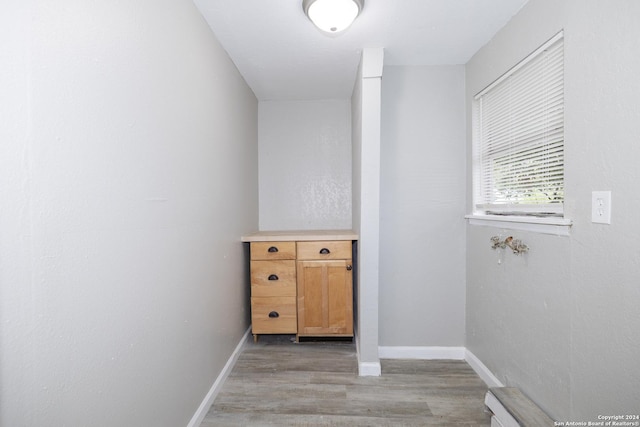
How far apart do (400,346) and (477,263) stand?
0.86m

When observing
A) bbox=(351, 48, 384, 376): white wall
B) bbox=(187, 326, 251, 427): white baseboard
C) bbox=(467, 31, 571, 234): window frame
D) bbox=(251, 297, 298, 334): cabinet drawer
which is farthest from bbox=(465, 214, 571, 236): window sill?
bbox=(187, 326, 251, 427): white baseboard

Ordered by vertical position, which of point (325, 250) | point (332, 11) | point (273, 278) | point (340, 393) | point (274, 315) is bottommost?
point (340, 393)

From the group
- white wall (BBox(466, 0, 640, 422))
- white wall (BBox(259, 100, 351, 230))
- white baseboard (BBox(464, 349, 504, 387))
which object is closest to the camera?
white wall (BBox(466, 0, 640, 422))

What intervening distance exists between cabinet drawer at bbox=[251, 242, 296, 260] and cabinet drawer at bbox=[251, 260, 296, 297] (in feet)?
0.14

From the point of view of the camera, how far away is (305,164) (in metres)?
3.15

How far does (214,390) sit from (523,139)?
231cm

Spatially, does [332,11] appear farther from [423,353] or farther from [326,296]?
[423,353]

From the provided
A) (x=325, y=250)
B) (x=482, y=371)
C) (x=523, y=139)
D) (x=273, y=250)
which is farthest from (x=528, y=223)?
(x=273, y=250)

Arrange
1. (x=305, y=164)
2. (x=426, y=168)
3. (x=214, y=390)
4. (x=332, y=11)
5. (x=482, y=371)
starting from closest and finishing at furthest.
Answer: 1. (x=332, y=11)
2. (x=214, y=390)
3. (x=482, y=371)
4. (x=426, y=168)
5. (x=305, y=164)

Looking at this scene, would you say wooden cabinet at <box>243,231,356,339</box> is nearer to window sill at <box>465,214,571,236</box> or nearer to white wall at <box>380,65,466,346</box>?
white wall at <box>380,65,466,346</box>

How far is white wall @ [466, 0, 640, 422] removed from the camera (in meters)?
1.07

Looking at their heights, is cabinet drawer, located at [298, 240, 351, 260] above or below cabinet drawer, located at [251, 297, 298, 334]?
above

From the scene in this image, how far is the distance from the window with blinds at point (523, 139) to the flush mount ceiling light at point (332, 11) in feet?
3.13

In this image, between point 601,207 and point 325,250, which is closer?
point 601,207
